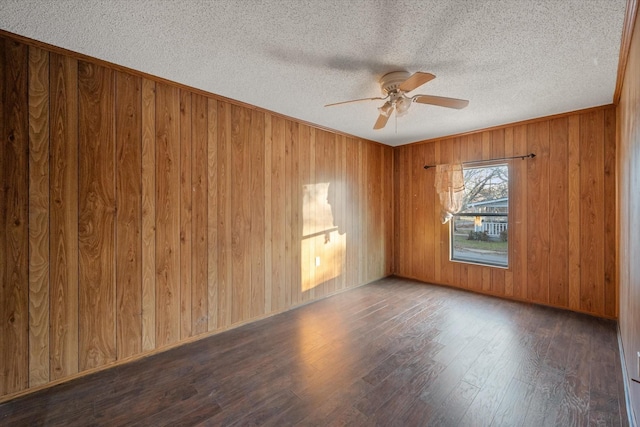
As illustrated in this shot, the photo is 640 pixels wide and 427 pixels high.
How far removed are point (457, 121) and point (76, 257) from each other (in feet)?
13.7

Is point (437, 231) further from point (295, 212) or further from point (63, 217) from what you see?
point (63, 217)

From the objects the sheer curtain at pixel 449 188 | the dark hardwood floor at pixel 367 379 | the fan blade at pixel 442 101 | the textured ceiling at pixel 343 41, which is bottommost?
the dark hardwood floor at pixel 367 379

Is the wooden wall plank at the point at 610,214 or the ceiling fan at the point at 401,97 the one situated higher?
the ceiling fan at the point at 401,97

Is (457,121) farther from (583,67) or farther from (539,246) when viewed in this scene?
(539,246)

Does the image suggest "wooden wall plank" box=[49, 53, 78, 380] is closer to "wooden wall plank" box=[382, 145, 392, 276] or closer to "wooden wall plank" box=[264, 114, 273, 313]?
"wooden wall plank" box=[264, 114, 273, 313]

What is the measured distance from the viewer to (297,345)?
2516 mm

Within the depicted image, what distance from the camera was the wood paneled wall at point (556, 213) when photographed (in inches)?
121

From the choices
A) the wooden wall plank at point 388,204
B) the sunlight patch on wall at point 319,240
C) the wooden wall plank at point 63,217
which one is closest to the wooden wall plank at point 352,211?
the sunlight patch on wall at point 319,240

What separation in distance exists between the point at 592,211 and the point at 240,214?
13.0 ft

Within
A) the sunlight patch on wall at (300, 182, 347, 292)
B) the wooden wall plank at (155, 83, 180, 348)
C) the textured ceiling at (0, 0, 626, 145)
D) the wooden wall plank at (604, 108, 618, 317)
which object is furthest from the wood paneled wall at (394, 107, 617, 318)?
the wooden wall plank at (155, 83, 180, 348)

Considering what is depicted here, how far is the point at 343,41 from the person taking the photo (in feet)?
6.01

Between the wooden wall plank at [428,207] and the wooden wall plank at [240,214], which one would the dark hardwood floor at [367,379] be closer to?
the wooden wall plank at [240,214]

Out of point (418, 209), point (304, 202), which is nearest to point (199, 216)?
point (304, 202)

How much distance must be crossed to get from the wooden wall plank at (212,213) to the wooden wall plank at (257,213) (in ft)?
1.30
